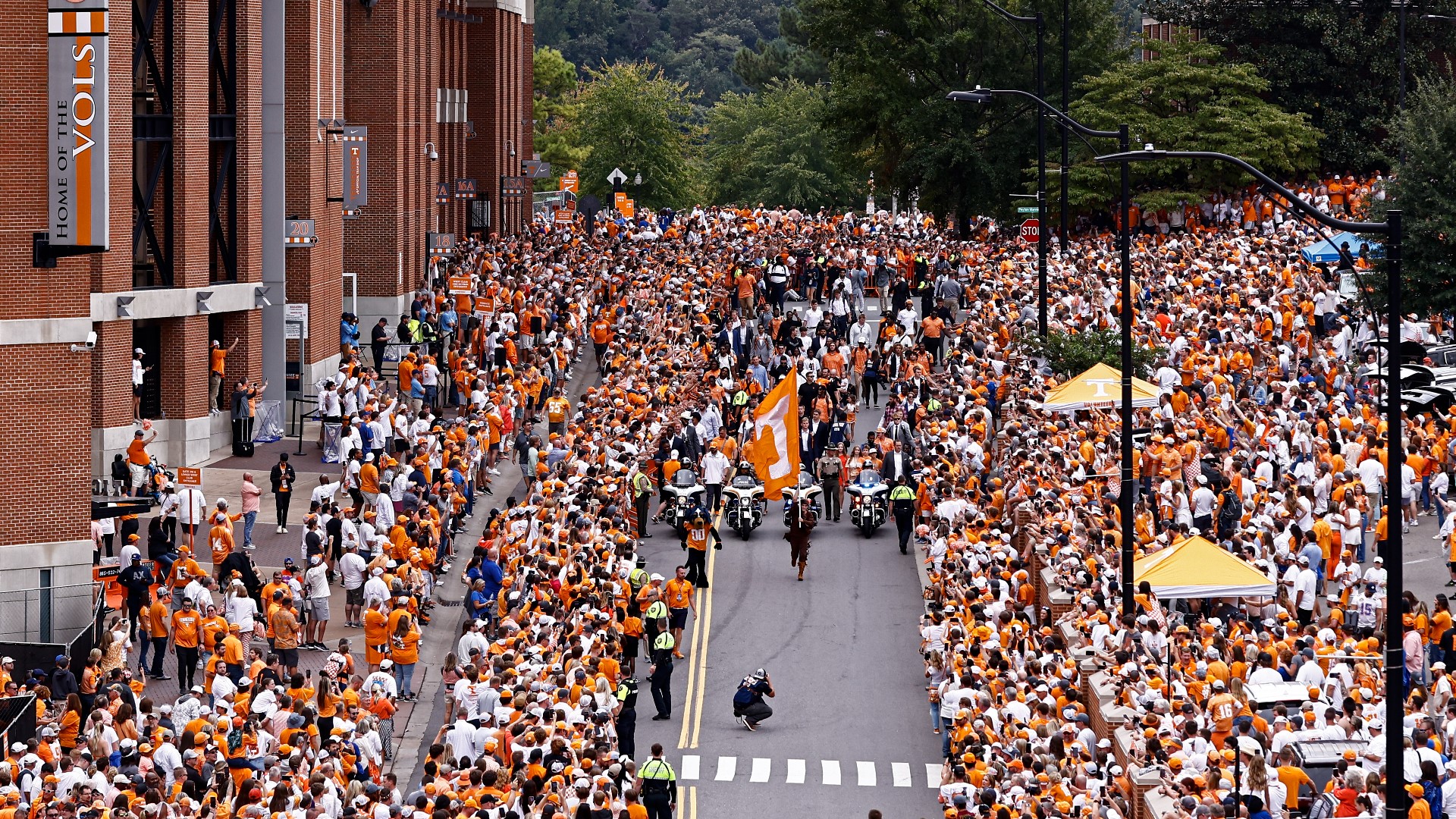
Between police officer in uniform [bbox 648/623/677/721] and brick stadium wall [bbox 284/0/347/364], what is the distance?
69.8 ft

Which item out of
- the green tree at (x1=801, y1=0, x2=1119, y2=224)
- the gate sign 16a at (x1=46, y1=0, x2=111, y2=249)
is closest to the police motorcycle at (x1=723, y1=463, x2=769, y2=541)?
the gate sign 16a at (x1=46, y1=0, x2=111, y2=249)

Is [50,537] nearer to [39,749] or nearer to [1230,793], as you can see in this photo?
[39,749]

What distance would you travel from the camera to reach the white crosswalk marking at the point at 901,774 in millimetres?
23172

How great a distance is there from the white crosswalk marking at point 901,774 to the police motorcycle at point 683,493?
924cm

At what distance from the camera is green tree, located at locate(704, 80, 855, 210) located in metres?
100

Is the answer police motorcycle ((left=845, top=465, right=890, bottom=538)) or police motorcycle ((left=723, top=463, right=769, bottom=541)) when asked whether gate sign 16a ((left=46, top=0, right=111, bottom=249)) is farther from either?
police motorcycle ((left=845, top=465, right=890, bottom=538))

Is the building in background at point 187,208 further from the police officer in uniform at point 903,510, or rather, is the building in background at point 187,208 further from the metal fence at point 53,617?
the police officer in uniform at point 903,510

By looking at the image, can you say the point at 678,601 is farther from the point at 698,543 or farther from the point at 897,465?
the point at 897,465

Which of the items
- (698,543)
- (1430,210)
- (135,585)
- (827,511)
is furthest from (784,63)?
(135,585)

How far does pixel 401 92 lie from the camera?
54000mm

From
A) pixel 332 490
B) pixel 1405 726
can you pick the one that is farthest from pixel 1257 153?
pixel 1405 726

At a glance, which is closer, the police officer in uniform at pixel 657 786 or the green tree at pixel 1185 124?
the police officer in uniform at pixel 657 786

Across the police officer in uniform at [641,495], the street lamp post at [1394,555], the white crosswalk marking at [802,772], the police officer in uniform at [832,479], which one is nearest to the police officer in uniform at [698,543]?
the police officer in uniform at [641,495]

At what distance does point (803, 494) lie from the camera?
31469 millimetres
